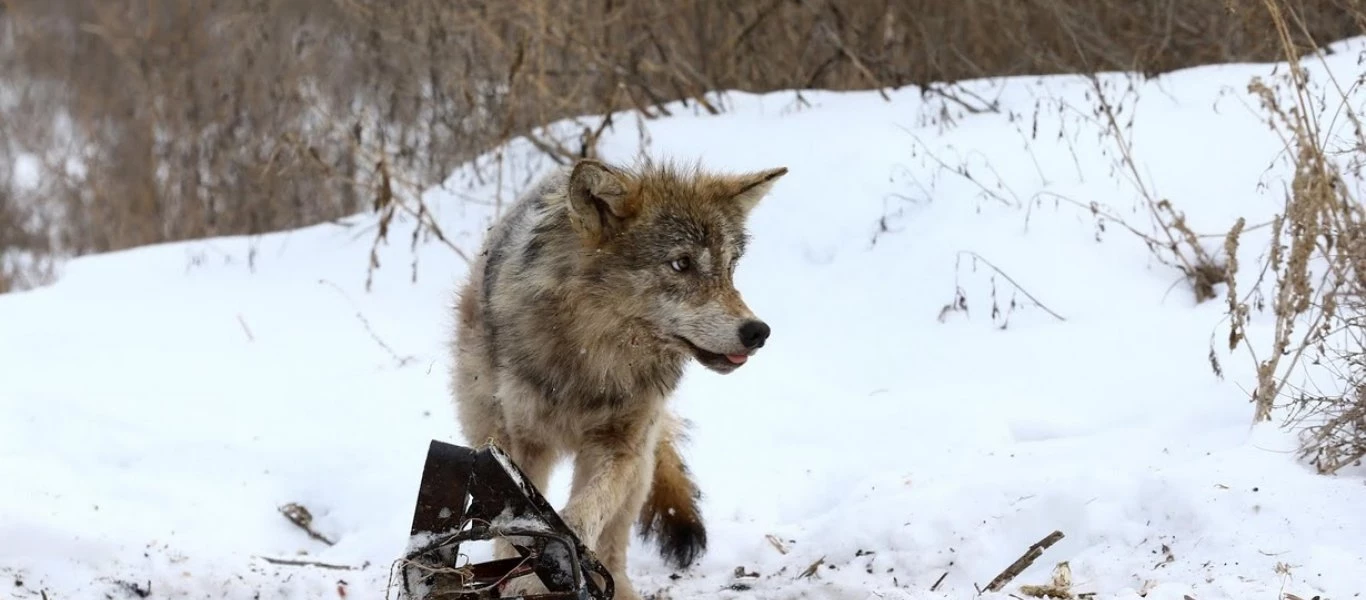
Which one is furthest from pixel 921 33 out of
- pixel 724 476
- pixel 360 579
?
pixel 360 579

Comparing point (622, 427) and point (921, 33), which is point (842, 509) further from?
point (921, 33)

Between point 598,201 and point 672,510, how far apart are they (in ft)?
4.65

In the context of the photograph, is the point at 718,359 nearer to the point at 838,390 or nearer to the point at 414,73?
the point at 838,390

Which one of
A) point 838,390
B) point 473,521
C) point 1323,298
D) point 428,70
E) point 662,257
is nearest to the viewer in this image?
point 473,521

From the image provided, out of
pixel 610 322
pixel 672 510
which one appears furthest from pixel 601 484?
pixel 672 510

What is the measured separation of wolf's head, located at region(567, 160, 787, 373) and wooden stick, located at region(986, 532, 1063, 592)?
119 centimetres

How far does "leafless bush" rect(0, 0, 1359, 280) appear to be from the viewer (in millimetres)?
10789

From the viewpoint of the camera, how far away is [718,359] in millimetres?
4480

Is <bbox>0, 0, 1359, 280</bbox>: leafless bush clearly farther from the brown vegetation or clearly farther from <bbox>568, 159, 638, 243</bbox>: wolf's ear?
<bbox>568, 159, 638, 243</bbox>: wolf's ear

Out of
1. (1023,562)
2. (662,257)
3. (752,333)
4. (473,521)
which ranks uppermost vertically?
(662,257)

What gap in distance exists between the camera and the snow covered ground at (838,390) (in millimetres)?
4898

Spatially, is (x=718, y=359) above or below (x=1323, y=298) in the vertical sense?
below

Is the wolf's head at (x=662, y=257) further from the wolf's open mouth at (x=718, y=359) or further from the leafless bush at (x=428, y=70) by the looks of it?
the leafless bush at (x=428, y=70)

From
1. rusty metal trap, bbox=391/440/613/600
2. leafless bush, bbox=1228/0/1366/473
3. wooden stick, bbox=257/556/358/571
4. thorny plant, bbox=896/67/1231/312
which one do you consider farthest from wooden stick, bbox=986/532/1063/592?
wooden stick, bbox=257/556/358/571
